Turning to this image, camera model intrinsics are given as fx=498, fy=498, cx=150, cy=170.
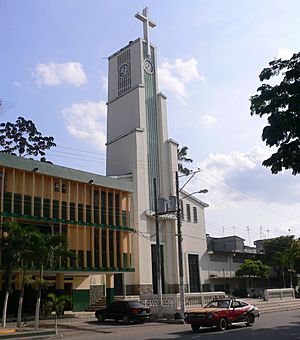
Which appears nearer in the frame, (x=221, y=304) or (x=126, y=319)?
(x=221, y=304)

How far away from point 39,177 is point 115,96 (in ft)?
65.8

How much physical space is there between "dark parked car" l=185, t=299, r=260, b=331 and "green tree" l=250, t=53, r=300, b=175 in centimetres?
956

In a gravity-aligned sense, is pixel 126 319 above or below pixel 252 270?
below

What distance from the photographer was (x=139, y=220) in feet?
152

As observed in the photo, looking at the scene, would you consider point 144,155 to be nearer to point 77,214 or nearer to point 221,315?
point 77,214

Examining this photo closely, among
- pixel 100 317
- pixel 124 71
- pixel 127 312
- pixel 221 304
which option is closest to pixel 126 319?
pixel 127 312

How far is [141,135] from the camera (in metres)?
49.2

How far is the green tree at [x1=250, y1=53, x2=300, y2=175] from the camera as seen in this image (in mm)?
15777

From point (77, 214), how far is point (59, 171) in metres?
3.50

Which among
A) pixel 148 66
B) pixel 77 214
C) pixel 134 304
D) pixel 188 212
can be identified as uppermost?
pixel 148 66

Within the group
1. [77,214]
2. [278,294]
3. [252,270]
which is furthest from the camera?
[252,270]

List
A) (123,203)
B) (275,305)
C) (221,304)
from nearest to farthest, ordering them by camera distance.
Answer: (221,304)
(123,203)
(275,305)

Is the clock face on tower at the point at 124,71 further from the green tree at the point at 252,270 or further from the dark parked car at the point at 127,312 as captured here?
the dark parked car at the point at 127,312

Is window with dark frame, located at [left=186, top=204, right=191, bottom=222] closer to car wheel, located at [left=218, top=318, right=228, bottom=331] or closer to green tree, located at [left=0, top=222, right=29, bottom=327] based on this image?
green tree, located at [left=0, top=222, right=29, bottom=327]
